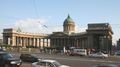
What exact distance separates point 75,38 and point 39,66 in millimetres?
134158

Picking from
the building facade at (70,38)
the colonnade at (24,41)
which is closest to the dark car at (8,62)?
the building facade at (70,38)

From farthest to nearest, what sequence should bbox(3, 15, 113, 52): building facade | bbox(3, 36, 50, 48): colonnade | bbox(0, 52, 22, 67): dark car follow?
1. bbox(3, 36, 50, 48): colonnade
2. bbox(3, 15, 113, 52): building facade
3. bbox(0, 52, 22, 67): dark car

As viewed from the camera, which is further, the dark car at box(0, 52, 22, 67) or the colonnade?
the colonnade

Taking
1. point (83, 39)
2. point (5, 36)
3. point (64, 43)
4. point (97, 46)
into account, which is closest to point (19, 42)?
point (5, 36)

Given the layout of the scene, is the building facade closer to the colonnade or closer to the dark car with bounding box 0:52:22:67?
the colonnade

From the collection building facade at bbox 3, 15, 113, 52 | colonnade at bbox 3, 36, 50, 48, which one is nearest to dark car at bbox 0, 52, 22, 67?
building facade at bbox 3, 15, 113, 52

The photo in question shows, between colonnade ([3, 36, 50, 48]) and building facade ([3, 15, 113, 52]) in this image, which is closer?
building facade ([3, 15, 113, 52])

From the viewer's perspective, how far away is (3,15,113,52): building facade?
13800 centimetres

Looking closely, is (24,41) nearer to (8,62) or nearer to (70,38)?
(70,38)

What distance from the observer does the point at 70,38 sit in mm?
167000

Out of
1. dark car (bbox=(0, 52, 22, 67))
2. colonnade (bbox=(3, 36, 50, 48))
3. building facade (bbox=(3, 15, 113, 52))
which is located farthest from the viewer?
colonnade (bbox=(3, 36, 50, 48))

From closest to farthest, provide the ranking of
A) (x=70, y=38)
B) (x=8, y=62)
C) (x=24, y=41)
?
(x=8, y=62)
(x=70, y=38)
(x=24, y=41)

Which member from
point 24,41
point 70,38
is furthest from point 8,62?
point 24,41

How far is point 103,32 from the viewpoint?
13512 centimetres
